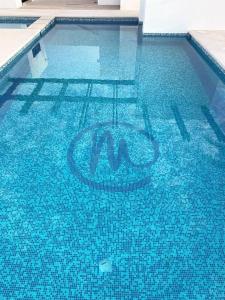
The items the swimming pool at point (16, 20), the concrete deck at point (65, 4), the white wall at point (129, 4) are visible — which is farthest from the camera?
the concrete deck at point (65, 4)

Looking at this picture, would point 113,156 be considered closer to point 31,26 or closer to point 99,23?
point 31,26

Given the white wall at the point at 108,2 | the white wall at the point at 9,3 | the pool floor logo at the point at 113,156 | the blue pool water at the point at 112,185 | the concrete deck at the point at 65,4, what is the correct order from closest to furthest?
the blue pool water at the point at 112,185 → the pool floor logo at the point at 113,156 → the white wall at the point at 9,3 → the concrete deck at the point at 65,4 → the white wall at the point at 108,2

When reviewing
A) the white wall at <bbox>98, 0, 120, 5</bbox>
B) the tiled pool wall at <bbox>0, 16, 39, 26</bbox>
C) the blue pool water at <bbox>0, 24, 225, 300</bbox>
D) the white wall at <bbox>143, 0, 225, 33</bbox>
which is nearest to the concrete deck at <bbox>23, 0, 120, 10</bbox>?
the white wall at <bbox>98, 0, 120, 5</bbox>

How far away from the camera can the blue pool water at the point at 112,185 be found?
1479 mm

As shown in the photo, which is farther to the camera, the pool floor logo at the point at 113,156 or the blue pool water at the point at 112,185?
the pool floor logo at the point at 113,156

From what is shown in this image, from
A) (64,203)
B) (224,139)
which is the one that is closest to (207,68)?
(224,139)

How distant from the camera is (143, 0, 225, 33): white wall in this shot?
16.8 feet

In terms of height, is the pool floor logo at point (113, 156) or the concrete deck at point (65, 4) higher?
the concrete deck at point (65, 4)

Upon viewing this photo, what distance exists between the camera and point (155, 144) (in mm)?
2518

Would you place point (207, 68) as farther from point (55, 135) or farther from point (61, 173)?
point (61, 173)

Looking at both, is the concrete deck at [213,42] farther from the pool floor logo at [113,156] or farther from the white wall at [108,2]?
the white wall at [108,2]

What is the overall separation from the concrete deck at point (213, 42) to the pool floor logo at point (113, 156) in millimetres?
2240

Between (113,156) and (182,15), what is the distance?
4.38m

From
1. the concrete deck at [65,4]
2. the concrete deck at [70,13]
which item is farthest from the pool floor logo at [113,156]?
the concrete deck at [65,4]
